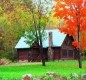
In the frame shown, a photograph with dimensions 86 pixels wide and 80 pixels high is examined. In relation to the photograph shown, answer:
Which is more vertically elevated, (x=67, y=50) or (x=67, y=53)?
(x=67, y=50)

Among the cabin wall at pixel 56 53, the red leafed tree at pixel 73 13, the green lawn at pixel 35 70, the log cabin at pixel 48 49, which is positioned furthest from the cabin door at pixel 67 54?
the red leafed tree at pixel 73 13

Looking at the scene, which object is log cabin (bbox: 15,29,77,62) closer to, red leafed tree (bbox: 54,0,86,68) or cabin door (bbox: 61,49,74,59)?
cabin door (bbox: 61,49,74,59)

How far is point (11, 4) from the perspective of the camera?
138 feet

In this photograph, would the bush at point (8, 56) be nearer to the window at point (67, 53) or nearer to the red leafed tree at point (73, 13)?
the window at point (67, 53)

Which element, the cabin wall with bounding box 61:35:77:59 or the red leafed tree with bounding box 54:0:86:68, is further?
the cabin wall with bounding box 61:35:77:59

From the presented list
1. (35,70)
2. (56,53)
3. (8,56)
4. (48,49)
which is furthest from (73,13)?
(8,56)

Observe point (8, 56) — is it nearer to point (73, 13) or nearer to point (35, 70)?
point (73, 13)

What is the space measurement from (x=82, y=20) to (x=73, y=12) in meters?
1.47

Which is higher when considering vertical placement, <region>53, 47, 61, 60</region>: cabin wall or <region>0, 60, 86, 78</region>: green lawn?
<region>0, 60, 86, 78</region>: green lawn

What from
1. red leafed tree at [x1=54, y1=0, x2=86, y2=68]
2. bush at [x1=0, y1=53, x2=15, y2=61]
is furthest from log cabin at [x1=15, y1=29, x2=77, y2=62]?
red leafed tree at [x1=54, y1=0, x2=86, y2=68]

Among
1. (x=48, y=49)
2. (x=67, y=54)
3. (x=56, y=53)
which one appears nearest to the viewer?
(x=48, y=49)

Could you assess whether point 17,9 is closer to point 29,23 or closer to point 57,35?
point 29,23

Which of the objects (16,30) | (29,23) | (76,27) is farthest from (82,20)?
(16,30)

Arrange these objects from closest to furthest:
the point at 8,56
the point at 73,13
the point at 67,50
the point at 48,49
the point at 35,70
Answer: the point at 35,70 → the point at 73,13 → the point at 48,49 → the point at 8,56 → the point at 67,50
